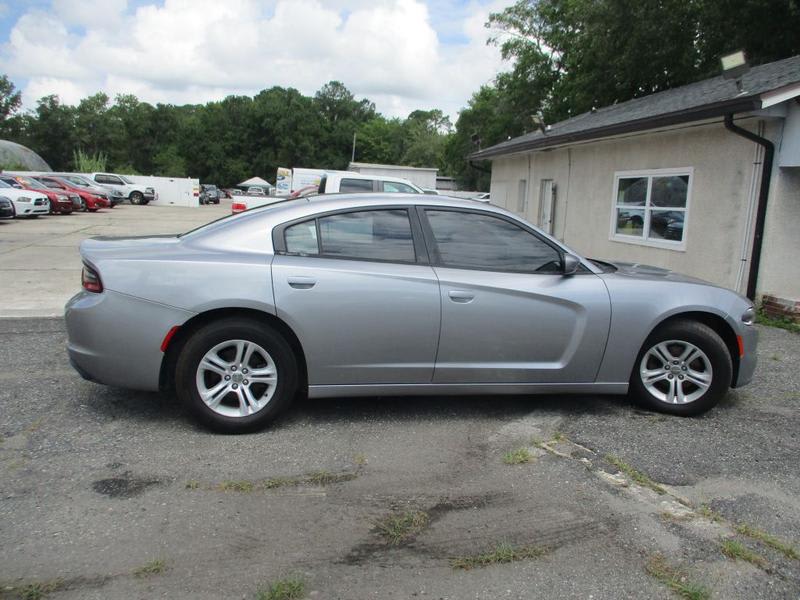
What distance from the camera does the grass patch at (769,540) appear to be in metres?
2.99

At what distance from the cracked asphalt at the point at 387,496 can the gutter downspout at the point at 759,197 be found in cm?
427

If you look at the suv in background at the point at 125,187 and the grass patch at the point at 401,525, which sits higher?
the suv in background at the point at 125,187

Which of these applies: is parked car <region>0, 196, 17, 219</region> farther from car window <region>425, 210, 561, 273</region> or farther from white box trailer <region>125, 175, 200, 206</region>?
white box trailer <region>125, 175, 200, 206</region>

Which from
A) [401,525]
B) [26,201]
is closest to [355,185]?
[401,525]

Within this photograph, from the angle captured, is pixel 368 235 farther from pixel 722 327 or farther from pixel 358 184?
pixel 358 184

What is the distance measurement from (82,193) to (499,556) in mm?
32979

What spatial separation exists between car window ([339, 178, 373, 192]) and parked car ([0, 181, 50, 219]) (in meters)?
15.3

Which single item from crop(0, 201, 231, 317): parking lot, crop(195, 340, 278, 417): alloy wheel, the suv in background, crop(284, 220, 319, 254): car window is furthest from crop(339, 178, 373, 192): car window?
the suv in background

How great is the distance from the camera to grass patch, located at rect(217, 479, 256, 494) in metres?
3.51

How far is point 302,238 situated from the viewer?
14.5ft

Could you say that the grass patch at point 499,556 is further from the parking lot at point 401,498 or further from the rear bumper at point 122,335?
the rear bumper at point 122,335

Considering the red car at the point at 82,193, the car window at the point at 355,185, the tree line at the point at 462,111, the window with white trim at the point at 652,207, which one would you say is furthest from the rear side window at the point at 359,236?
the red car at the point at 82,193

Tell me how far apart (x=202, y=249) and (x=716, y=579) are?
3440 mm

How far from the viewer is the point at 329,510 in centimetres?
332
